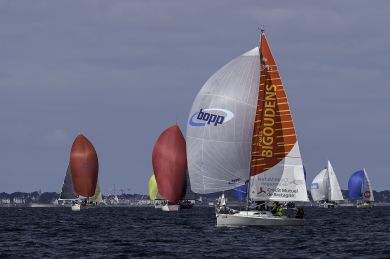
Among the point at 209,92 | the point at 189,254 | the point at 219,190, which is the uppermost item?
the point at 209,92

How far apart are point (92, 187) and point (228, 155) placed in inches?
2896

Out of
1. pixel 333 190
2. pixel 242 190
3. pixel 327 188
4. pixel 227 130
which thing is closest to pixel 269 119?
pixel 227 130

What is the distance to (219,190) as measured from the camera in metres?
59.9

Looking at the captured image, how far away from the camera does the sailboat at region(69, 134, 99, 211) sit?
12825cm

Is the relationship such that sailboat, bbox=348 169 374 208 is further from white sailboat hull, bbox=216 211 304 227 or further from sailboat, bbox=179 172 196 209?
white sailboat hull, bbox=216 211 304 227

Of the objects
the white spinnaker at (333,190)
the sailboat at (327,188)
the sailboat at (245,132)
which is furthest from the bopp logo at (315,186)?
the sailboat at (245,132)

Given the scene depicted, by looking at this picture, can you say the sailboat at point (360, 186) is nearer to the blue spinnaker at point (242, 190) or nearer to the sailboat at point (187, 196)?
the blue spinnaker at point (242, 190)

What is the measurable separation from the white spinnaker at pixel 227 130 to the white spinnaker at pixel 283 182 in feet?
3.39

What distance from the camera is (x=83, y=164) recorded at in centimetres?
12812

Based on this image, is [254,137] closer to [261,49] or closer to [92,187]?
[261,49]

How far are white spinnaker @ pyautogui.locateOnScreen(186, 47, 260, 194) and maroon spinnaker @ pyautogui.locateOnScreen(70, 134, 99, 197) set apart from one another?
6954 cm

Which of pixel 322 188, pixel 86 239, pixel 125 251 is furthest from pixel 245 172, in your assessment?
pixel 322 188

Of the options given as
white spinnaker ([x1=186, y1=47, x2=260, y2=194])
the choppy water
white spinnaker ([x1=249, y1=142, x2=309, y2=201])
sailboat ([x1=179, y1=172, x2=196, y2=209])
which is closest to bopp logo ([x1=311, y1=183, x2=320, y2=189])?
sailboat ([x1=179, y1=172, x2=196, y2=209])

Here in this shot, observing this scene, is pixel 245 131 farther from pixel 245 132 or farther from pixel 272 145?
pixel 272 145
